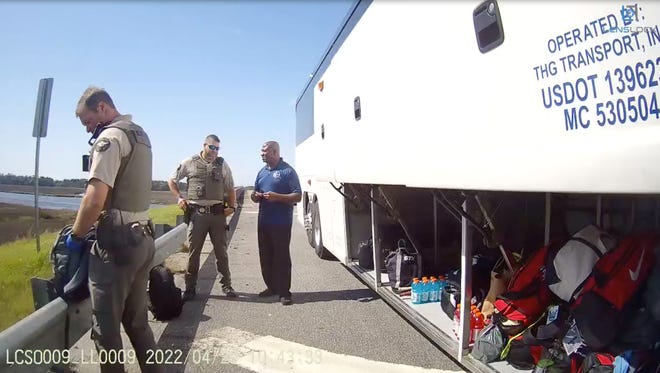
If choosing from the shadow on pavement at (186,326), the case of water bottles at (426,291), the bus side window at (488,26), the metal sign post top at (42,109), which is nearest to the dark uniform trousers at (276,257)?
the shadow on pavement at (186,326)

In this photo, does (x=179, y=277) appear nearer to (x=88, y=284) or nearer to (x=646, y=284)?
(x=88, y=284)

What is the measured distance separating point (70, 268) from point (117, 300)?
1.42 ft

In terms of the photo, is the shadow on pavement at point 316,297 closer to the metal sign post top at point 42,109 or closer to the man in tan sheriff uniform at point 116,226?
the man in tan sheriff uniform at point 116,226

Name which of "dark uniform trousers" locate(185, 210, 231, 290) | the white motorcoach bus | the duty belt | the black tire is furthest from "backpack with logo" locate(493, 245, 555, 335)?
the black tire

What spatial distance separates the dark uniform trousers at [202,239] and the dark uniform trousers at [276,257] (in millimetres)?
484

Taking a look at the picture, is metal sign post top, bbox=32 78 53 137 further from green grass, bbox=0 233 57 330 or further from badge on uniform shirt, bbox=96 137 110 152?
badge on uniform shirt, bbox=96 137 110 152

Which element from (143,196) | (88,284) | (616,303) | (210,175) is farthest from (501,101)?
(210,175)

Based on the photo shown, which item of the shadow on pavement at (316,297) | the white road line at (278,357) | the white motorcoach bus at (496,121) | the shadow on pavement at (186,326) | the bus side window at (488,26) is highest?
the bus side window at (488,26)

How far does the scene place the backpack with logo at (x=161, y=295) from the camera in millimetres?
4579

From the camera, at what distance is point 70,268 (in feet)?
10.1

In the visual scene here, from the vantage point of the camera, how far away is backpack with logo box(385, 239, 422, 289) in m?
5.09

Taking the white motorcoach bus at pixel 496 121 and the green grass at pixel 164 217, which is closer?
the white motorcoach bus at pixel 496 121

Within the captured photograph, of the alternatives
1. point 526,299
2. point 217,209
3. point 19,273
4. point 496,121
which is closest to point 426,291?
point 526,299

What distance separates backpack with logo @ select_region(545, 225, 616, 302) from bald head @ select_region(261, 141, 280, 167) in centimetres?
360
